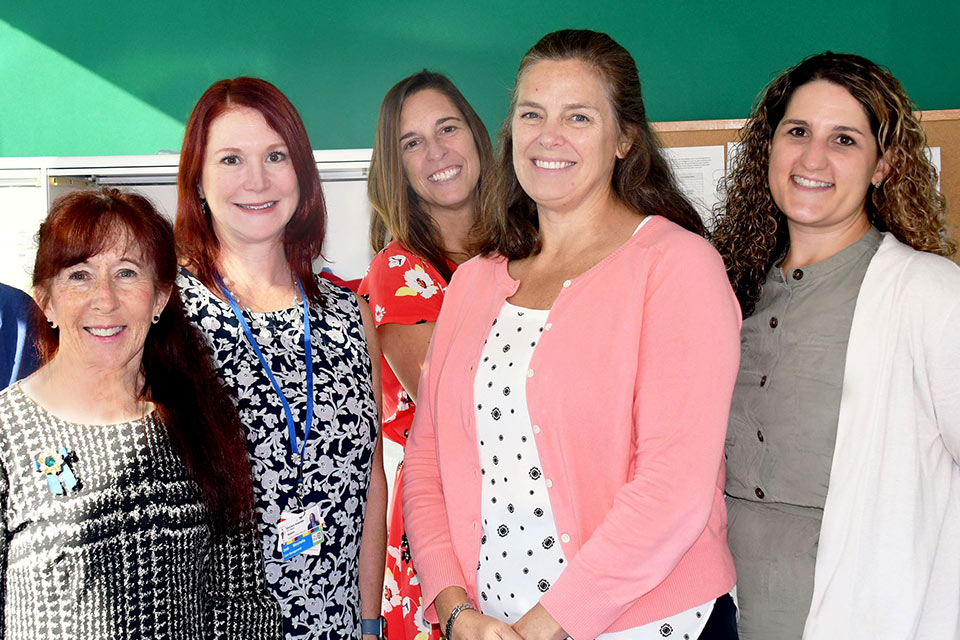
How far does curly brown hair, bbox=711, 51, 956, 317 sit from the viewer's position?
183cm

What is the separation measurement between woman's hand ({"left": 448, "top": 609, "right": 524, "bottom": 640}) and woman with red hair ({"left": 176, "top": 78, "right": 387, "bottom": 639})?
0.29m

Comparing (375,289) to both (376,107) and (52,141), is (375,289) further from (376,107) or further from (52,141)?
(52,141)

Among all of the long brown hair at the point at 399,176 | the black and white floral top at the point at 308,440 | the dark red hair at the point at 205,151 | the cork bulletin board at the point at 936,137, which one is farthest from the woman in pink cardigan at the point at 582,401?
the cork bulletin board at the point at 936,137

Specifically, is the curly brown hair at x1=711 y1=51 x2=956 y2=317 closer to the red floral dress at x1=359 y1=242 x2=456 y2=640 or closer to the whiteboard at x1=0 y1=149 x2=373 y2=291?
the red floral dress at x1=359 y1=242 x2=456 y2=640

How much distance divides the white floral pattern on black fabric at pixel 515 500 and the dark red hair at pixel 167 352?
46 cm

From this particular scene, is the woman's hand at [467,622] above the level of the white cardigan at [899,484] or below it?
below

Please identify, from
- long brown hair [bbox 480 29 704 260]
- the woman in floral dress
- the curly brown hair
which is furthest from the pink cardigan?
the woman in floral dress

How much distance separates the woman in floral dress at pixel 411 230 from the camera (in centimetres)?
227

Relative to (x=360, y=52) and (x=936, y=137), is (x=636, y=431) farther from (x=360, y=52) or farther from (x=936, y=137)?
(x=360, y=52)

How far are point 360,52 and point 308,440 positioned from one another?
2.98m

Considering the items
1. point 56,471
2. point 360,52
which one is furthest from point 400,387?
point 360,52

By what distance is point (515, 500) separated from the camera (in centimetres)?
164

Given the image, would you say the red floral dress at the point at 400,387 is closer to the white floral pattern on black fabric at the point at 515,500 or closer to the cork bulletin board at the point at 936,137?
the white floral pattern on black fabric at the point at 515,500

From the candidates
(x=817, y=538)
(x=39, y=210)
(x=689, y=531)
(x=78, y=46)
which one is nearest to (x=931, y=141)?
(x=817, y=538)
